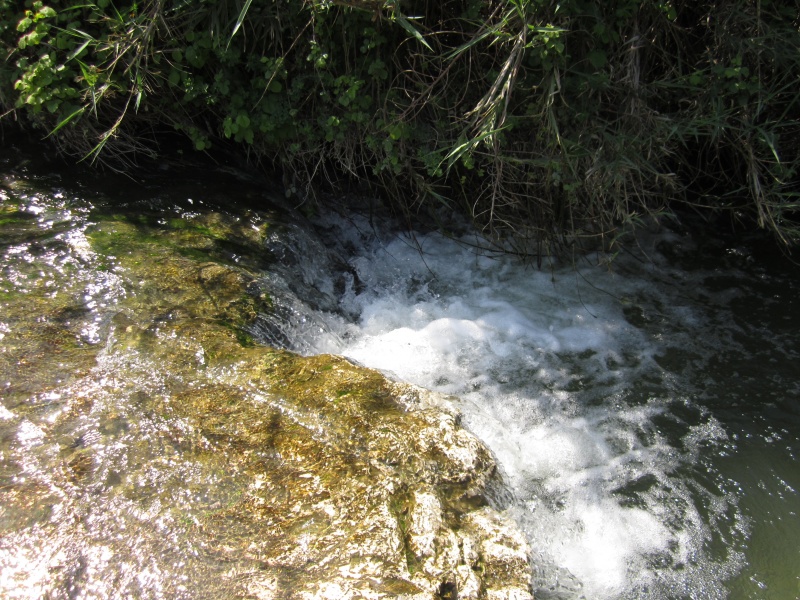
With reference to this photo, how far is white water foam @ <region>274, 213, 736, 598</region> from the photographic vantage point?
255 centimetres

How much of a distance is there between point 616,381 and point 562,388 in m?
0.31

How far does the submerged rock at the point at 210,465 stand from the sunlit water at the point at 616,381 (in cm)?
45

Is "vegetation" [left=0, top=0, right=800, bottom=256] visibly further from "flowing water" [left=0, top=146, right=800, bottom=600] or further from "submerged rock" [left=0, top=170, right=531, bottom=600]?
"submerged rock" [left=0, top=170, right=531, bottom=600]

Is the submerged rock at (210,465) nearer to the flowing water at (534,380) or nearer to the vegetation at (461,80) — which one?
the flowing water at (534,380)

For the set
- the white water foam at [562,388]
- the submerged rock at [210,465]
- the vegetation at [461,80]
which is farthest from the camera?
the vegetation at [461,80]

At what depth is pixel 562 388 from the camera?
3387mm

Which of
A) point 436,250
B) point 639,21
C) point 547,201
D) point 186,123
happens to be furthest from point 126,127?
point 639,21

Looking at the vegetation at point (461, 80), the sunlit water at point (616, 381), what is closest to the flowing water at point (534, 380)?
the sunlit water at point (616, 381)

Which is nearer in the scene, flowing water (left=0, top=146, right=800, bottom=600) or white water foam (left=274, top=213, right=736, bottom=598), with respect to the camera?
flowing water (left=0, top=146, right=800, bottom=600)

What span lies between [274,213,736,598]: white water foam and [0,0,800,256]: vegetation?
584 mm

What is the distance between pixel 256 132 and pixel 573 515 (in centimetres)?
277

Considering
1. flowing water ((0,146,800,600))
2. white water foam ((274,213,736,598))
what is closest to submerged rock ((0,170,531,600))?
flowing water ((0,146,800,600))

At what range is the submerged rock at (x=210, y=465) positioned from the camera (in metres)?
1.98

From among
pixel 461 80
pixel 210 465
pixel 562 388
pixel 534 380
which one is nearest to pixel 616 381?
pixel 562 388
